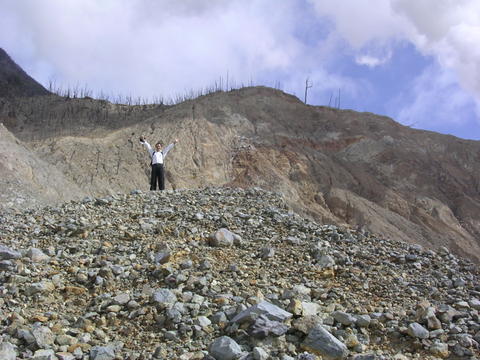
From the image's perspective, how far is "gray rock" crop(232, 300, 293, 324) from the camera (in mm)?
5109

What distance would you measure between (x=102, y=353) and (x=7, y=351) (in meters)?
0.83

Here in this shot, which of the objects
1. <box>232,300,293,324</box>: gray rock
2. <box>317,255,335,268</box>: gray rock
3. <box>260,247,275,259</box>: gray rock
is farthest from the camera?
<box>260,247,275,259</box>: gray rock

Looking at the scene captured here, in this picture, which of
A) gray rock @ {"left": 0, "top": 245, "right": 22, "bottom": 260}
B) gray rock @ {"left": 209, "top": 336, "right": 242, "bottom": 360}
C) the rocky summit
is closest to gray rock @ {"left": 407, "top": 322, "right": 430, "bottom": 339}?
the rocky summit

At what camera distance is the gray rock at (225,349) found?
4613 mm

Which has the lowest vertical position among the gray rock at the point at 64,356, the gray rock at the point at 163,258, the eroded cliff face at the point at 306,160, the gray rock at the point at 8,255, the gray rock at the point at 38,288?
the gray rock at the point at 64,356

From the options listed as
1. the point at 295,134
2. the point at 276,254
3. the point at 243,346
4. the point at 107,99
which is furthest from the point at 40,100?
the point at 243,346

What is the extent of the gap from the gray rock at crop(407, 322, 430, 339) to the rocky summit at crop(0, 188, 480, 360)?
0.01 metres

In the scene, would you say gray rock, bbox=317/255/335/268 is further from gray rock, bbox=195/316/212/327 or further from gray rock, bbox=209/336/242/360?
gray rock, bbox=209/336/242/360

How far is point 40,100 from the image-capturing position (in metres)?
27.2

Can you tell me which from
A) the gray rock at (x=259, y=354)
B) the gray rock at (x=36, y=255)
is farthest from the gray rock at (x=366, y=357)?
the gray rock at (x=36, y=255)

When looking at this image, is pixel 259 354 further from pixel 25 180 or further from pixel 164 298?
pixel 25 180

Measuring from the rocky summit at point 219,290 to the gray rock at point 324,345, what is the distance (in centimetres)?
1

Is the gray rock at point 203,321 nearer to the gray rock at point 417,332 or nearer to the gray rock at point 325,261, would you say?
the gray rock at point 417,332

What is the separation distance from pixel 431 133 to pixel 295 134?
8128mm
